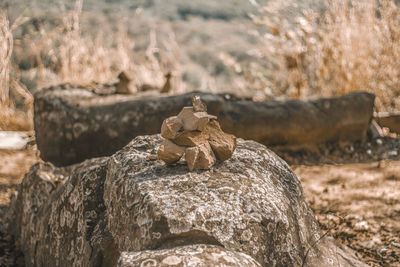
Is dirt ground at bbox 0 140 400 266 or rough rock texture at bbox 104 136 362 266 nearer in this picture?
rough rock texture at bbox 104 136 362 266

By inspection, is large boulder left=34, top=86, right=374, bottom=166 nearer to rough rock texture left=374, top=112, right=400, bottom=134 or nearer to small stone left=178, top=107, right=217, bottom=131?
rough rock texture left=374, top=112, right=400, bottom=134

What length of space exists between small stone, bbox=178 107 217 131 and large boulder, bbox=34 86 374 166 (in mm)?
1725

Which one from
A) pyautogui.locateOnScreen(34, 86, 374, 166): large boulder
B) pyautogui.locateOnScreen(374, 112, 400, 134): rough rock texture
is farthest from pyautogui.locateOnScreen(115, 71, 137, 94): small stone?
pyautogui.locateOnScreen(374, 112, 400, 134): rough rock texture

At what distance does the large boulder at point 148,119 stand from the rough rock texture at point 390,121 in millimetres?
463

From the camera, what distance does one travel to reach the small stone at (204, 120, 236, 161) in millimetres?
1409

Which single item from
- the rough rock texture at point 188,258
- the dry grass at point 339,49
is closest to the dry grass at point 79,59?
the dry grass at point 339,49

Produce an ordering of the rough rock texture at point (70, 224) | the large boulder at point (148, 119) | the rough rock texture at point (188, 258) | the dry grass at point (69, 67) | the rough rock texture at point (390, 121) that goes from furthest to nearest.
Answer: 1. the dry grass at point (69, 67)
2. the rough rock texture at point (390, 121)
3. the large boulder at point (148, 119)
4. the rough rock texture at point (70, 224)
5. the rough rock texture at point (188, 258)

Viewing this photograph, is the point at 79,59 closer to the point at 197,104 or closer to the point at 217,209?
the point at 197,104

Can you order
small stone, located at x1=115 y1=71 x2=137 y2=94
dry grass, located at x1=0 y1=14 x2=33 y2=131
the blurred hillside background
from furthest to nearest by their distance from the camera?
the blurred hillside background
dry grass, located at x1=0 y1=14 x2=33 y2=131
small stone, located at x1=115 y1=71 x2=137 y2=94

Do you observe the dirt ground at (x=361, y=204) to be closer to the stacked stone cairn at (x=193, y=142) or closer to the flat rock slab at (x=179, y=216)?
the flat rock slab at (x=179, y=216)

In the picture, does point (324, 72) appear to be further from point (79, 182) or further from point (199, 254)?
point (199, 254)

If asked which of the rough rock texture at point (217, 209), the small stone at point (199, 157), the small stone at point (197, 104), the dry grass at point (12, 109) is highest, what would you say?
the small stone at point (197, 104)

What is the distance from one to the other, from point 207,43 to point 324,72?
43.5ft

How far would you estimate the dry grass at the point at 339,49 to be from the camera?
15.7 feet
